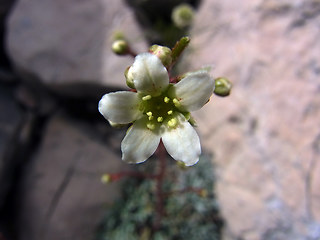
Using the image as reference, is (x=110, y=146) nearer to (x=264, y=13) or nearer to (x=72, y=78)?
(x=72, y=78)

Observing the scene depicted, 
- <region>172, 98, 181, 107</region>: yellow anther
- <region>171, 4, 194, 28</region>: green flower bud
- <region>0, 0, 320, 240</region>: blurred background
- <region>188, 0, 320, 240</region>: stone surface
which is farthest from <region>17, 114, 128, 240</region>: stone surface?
<region>172, 98, 181, 107</region>: yellow anther

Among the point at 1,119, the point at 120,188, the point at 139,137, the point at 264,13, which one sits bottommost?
the point at 120,188

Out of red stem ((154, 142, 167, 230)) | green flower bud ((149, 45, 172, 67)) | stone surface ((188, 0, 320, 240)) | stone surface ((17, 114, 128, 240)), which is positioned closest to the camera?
green flower bud ((149, 45, 172, 67))

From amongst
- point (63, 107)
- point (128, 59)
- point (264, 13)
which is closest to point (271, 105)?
point (264, 13)

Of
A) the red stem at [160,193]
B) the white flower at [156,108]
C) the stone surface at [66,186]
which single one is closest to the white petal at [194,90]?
the white flower at [156,108]

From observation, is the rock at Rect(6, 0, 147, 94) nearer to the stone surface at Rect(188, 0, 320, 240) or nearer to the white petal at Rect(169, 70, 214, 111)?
the stone surface at Rect(188, 0, 320, 240)

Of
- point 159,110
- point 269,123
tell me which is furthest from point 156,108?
point 269,123

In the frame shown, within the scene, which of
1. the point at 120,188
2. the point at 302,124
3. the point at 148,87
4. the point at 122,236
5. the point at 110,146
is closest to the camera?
the point at 148,87
